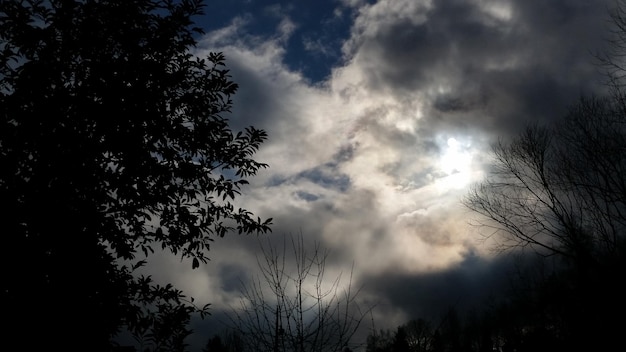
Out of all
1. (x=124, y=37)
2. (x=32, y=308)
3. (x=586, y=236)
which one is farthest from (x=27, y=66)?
(x=586, y=236)

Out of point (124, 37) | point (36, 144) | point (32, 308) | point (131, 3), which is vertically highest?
point (131, 3)

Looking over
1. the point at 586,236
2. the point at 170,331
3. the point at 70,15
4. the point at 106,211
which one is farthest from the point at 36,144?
the point at 586,236

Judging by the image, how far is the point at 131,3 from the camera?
5.34m

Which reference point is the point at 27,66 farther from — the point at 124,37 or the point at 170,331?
the point at 170,331

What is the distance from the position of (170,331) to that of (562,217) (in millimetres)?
15160

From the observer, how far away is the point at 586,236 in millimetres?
12891

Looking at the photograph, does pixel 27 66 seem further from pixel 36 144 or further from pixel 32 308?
pixel 32 308

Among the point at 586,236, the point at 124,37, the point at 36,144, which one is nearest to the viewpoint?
the point at 36,144

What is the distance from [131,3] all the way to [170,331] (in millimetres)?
4915

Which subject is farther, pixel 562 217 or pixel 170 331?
pixel 562 217

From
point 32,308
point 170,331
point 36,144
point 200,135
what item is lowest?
point 170,331

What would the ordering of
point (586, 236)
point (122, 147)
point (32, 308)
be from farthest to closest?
point (586, 236), point (122, 147), point (32, 308)

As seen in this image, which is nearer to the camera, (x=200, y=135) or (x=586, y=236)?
(x=200, y=135)

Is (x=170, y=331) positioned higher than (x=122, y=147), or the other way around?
(x=122, y=147)
